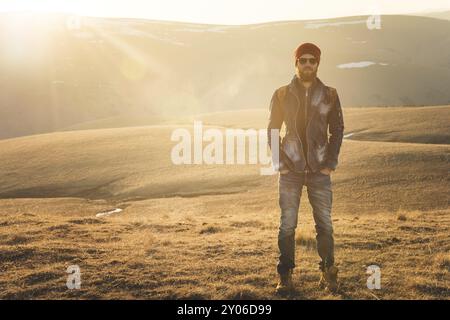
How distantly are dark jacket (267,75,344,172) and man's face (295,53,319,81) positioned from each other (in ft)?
0.52

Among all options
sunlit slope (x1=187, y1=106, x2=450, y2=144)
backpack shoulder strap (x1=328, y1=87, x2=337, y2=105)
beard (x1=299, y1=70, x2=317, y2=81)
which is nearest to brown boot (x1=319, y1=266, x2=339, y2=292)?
backpack shoulder strap (x1=328, y1=87, x2=337, y2=105)

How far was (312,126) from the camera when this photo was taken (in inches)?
316

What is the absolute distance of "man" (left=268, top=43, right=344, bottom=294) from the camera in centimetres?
801

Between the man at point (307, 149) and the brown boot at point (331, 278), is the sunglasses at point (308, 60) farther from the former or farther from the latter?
the brown boot at point (331, 278)

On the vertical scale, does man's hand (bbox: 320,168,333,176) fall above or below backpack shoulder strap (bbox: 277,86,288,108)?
below

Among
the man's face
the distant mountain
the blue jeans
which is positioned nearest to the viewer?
the man's face

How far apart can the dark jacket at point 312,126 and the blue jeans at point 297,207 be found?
7.9 inches


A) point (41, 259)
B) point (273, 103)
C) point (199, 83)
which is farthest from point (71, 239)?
point (199, 83)

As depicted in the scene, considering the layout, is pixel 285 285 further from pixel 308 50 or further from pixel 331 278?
pixel 308 50

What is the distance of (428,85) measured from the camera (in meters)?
183

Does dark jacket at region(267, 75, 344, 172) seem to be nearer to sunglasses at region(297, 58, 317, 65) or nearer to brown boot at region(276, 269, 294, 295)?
sunglasses at region(297, 58, 317, 65)

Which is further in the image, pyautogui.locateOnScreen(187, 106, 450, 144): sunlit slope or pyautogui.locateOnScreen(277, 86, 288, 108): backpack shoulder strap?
pyautogui.locateOnScreen(187, 106, 450, 144): sunlit slope
